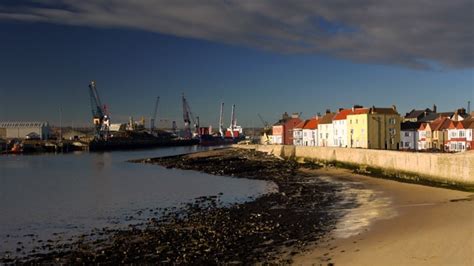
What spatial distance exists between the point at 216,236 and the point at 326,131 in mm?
66510

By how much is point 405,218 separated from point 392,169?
62.8 ft

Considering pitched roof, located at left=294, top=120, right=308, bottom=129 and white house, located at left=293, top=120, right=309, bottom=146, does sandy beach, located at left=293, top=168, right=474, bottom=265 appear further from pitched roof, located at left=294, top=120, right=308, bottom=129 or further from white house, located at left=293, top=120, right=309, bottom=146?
pitched roof, located at left=294, top=120, right=308, bottom=129

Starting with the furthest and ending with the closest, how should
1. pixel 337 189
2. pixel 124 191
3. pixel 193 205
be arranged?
pixel 124 191 → pixel 337 189 → pixel 193 205

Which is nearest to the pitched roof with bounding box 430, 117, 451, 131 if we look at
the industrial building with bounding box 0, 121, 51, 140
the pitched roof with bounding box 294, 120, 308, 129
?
the pitched roof with bounding box 294, 120, 308, 129

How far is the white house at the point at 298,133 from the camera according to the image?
308 feet

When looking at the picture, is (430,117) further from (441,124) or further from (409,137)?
(441,124)

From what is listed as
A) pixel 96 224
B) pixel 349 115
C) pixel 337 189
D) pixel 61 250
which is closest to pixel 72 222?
pixel 96 224

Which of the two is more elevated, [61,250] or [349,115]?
[349,115]

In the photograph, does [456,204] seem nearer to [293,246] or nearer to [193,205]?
[293,246]

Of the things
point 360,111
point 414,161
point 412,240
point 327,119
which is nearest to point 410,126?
point 360,111

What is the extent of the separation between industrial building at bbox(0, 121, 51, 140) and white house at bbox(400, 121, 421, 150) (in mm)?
127155

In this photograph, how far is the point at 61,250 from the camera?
53.6 ft

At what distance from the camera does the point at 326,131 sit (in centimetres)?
8150

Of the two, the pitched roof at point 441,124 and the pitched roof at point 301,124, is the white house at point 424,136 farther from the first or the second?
the pitched roof at point 301,124
